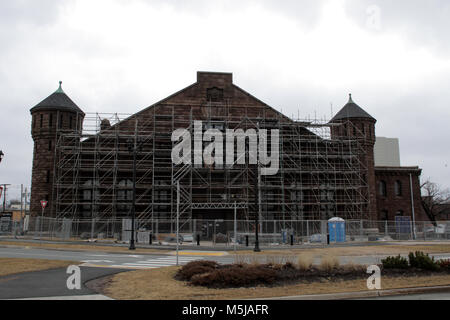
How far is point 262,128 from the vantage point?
43094mm

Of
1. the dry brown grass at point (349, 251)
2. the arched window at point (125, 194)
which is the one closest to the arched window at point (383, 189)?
the dry brown grass at point (349, 251)

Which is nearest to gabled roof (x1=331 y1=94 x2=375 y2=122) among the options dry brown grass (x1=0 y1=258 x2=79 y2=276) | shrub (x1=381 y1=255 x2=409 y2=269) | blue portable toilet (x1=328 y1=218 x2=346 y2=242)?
blue portable toilet (x1=328 y1=218 x2=346 y2=242)

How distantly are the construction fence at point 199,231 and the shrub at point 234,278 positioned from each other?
18.6 m

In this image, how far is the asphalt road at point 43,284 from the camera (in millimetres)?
10883

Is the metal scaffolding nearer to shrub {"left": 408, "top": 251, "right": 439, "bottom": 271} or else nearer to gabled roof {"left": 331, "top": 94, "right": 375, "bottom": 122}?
gabled roof {"left": 331, "top": 94, "right": 375, "bottom": 122}

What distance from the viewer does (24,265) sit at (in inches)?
669

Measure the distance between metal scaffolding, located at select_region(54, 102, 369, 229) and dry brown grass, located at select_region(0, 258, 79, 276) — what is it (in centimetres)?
2000

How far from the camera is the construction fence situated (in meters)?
33.4

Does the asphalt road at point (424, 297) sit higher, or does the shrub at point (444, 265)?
the shrub at point (444, 265)

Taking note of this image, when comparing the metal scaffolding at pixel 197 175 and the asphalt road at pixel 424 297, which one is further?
the metal scaffolding at pixel 197 175

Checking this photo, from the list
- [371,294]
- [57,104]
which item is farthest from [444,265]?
[57,104]

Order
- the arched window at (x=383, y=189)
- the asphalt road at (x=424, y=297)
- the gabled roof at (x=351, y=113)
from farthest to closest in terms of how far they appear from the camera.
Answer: the arched window at (x=383, y=189)
the gabled roof at (x=351, y=113)
the asphalt road at (x=424, y=297)

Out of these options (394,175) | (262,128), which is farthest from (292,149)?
(394,175)

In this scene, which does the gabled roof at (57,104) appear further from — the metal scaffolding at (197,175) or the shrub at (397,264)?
the shrub at (397,264)
